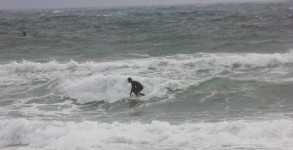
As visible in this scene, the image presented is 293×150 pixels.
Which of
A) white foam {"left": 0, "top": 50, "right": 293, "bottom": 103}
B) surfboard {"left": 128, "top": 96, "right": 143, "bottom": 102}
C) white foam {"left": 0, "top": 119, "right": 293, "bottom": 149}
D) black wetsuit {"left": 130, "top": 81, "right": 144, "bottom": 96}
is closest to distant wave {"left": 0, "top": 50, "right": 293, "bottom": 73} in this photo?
white foam {"left": 0, "top": 50, "right": 293, "bottom": 103}

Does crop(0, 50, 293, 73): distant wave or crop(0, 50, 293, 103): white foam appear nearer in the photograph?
crop(0, 50, 293, 103): white foam

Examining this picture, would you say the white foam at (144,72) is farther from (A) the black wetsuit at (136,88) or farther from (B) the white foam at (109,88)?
(A) the black wetsuit at (136,88)

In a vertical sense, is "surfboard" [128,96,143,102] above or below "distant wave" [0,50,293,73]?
below

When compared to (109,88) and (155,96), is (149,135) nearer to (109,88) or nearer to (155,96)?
(155,96)

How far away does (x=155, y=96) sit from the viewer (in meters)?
15.2

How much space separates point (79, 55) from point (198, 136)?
53.1 feet

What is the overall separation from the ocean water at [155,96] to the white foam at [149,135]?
23mm

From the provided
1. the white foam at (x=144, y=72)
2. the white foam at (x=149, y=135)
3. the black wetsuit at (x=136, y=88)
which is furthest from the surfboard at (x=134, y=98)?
the white foam at (x=149, y=135)

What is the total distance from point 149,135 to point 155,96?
5.33m

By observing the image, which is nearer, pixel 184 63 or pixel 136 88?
pixel 136 88

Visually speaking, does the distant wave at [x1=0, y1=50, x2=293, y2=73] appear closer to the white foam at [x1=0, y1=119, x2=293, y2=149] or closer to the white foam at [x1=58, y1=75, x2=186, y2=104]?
the white foam at [x1=58, y1=75, x2=186, y2=104]

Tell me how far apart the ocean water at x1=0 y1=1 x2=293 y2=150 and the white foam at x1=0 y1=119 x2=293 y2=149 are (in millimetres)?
23

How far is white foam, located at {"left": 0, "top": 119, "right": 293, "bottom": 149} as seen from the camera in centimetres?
930

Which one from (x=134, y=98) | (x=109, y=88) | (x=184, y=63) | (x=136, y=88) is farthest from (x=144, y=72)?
(x=134, y=98)
